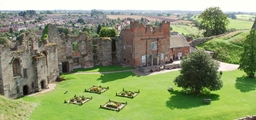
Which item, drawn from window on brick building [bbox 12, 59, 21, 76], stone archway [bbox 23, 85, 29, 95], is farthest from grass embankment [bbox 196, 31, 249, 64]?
window on brick building [bbox 12, 59, 21, 76]

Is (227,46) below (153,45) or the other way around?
below

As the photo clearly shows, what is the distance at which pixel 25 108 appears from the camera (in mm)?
31359

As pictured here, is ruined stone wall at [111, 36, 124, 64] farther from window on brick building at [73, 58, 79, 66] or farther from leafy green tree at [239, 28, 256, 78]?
leafy green tree at [239, 28, 256, 78]

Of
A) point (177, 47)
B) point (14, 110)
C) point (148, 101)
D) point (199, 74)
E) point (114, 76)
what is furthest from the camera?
point (177, 47)

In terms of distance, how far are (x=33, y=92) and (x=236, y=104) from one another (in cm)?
2892

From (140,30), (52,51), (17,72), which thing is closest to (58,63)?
(52,51)

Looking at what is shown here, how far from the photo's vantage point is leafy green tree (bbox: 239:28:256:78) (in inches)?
1794

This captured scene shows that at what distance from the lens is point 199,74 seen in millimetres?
35094

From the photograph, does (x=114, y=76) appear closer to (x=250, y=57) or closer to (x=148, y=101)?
(x=148, y=101)

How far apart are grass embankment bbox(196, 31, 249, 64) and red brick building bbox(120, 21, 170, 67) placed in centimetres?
1482

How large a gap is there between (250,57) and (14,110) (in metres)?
38.7

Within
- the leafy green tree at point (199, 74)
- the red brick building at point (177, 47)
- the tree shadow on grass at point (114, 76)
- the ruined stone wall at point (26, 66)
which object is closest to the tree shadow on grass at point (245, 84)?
the leafy green tree at point (199, 74)

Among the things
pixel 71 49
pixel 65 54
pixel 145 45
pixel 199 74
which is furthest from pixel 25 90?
pixel 199 74

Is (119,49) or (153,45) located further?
(119,49)
